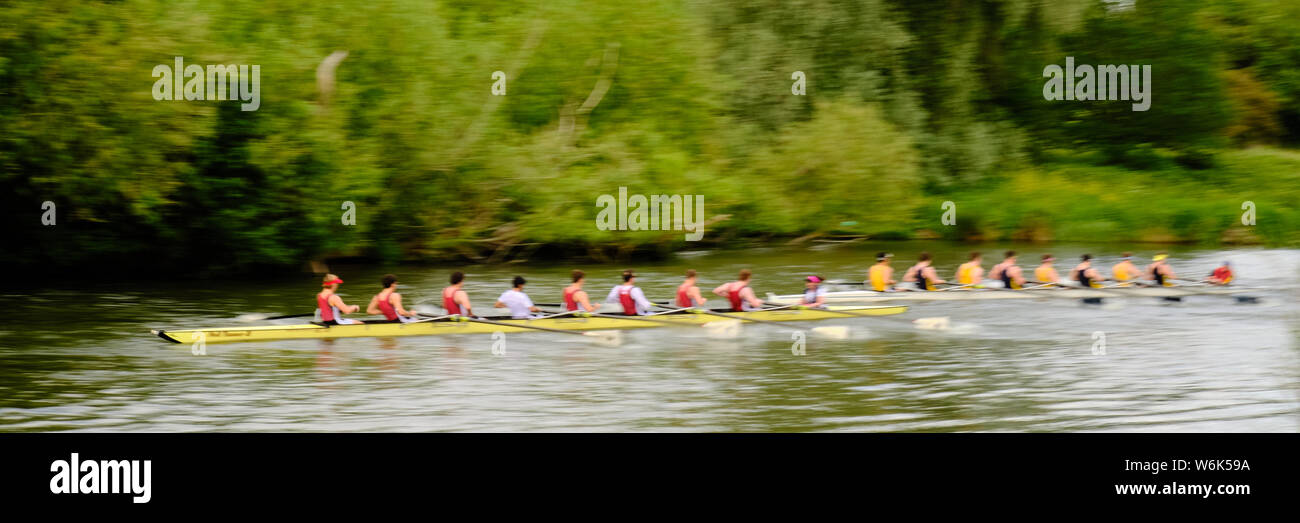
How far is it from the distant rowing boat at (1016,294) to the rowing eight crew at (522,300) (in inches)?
59.3

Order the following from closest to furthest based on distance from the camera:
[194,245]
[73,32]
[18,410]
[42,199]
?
[18,410] < [73,32] < [42,199] < [194,245]

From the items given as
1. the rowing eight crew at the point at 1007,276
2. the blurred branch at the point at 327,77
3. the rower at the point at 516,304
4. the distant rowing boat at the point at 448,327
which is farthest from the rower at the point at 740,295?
the blurred branch at the point at 327,77

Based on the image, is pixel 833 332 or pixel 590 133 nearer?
pixel 833 332

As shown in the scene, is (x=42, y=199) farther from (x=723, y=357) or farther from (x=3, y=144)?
(x=723, y=357)

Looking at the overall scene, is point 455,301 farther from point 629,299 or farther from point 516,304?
point 629,299

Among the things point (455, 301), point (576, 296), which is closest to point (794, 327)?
point (576, 296)

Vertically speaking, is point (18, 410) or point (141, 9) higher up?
point (141, 9)

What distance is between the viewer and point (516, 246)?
30938mm

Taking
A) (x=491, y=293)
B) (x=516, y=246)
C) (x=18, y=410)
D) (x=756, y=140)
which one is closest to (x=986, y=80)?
(x=756, y=140)

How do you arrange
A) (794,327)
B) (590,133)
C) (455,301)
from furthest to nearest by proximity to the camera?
(590,133), (794,327), (455,301)

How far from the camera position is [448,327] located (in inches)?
705

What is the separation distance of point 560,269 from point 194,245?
7.90 meters

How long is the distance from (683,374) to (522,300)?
11.6ft

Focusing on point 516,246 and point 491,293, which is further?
point 516,246
